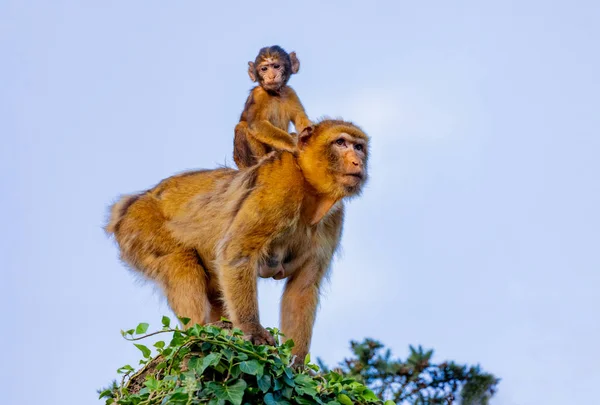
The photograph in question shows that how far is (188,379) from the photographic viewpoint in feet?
24.0

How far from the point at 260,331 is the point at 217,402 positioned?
106 inches

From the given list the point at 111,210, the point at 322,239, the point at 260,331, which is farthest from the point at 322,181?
the point at 111,210

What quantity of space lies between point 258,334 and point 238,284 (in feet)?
2.68

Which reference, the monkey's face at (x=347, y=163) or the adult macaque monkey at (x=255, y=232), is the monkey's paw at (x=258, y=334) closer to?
the adult macaque monkey at (x=255, y=232)

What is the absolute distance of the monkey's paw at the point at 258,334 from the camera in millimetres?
9820

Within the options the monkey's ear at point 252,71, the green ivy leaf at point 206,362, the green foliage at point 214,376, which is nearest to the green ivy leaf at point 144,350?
the green foliage at point 214,376

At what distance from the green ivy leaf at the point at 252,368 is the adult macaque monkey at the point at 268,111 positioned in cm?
499

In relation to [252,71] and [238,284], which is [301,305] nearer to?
[238,284]

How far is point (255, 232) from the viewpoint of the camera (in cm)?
1077

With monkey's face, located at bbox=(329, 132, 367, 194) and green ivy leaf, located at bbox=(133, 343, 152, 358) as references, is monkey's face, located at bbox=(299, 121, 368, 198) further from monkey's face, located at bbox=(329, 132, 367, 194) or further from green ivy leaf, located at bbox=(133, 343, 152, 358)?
green ivy leaf, located at bbox=(133, 343, 152, 358)

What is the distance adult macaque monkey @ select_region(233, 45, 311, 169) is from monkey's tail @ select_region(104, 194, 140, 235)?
5.07 feet

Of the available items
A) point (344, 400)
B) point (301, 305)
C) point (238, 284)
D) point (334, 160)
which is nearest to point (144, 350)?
point (344, 400)

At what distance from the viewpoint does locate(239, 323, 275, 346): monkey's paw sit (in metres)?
9.82

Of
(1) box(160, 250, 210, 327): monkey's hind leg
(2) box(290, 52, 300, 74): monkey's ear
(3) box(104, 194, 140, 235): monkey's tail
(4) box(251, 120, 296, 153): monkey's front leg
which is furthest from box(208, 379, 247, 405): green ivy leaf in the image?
(2) box(290, 52, 300, 74): monkey's ear
